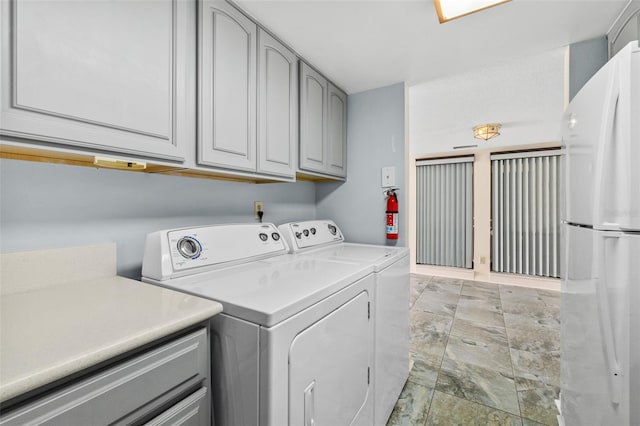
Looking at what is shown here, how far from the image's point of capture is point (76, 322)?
0.71 meters

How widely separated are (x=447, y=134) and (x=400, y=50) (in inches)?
97.2

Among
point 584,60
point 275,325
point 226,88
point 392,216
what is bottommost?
point 275,325

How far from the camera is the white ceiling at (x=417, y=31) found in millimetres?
1316

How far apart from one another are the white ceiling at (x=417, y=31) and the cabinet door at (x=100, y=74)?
0.53 metres

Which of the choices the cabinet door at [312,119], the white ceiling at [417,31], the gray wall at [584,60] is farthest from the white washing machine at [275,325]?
the gray wall at [584,60]

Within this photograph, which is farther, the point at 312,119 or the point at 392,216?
the point at 392,216

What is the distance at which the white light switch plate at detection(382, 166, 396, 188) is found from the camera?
2.08 metres

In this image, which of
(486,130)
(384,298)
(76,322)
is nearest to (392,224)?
(384,298)

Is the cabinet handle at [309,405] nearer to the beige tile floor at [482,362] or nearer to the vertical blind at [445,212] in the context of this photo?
the beige tile floor at [482,362]

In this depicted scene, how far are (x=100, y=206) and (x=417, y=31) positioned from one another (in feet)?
5.94

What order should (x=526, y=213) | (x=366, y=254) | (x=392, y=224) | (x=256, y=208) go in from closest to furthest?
(x=366, y=254) < (x=256, y=208) < (x=392, y=224) < (x=526, y=213)

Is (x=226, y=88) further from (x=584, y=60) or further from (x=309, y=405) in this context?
(x=584, y=60)

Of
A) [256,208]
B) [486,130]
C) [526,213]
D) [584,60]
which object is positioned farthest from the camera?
[526,213]

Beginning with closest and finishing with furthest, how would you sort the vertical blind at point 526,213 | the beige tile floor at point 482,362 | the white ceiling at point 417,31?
the white ceiling at point 417,31
the beige tile floor at point 482,362
the vertical blind at point 526,213
